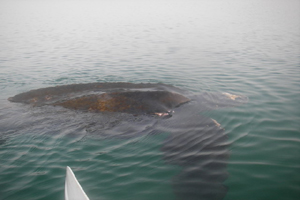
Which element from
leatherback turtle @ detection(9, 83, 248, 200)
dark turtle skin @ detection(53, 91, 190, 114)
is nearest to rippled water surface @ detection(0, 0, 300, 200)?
leatherback turtle @ detection(9, 83, 248, 200)

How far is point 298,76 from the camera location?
457 inches

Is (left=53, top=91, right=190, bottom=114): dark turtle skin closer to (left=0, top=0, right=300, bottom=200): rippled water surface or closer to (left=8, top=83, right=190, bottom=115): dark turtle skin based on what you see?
(left=8, top=83, right=190, bottom=115): dark turtle skin

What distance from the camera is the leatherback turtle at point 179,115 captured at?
15.0ft

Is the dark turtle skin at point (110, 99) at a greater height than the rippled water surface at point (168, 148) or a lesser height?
greater

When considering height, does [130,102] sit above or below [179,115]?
A: above

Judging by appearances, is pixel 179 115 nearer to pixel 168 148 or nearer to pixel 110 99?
pixel 168 148

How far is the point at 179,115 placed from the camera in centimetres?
702

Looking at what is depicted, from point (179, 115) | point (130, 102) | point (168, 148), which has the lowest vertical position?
Result: point (168, 148)

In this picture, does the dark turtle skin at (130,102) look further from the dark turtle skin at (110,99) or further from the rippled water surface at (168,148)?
the rippled water surface at (168,148)

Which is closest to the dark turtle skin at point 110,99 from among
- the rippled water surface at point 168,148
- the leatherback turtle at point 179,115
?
the leatherback turtle at point 179,115

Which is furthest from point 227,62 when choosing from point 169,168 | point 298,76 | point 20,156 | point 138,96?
point 20,156

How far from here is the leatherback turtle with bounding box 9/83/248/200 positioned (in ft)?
15.0

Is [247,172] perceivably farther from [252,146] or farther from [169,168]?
[169,168]

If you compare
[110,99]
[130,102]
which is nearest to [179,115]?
[130,102]
